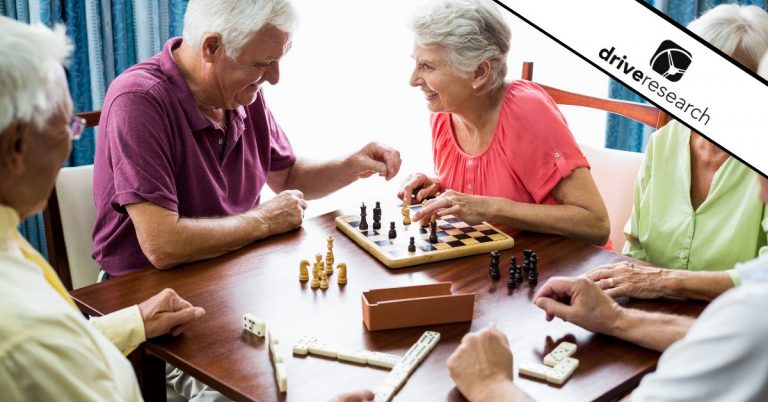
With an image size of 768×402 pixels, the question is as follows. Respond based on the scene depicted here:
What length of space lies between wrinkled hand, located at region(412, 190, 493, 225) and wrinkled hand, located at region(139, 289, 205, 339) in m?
0.79

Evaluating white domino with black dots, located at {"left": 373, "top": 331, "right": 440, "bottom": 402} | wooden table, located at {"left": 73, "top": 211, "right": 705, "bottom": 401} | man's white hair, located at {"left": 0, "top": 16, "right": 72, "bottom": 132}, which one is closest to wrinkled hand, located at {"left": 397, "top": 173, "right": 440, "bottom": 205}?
wooden table, located at {"left": 73, "top": 211, "right": 705, "bottom": 401}

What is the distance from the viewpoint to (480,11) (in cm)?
251

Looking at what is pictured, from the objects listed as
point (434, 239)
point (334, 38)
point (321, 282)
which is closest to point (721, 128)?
point (434, 239)

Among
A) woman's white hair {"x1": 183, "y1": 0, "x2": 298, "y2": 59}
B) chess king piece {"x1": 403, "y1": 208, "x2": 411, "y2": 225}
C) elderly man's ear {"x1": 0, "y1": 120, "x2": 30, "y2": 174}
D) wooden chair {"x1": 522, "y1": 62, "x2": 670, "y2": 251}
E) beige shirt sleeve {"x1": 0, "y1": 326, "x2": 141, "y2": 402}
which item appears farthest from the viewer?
wooden chair {"x1": 522, "y1": 62, "x2": 670, "y2": 251}

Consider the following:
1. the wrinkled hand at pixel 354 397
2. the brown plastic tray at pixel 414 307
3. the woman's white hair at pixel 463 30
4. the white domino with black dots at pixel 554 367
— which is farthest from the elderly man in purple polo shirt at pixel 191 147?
the white domino with black dots at pixel 554 367

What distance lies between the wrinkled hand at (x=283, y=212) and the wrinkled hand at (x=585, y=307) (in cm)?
81

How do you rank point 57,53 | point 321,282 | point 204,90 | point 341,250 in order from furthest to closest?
1. point 204,90
2. point 341,250
3. point 321,282
4. point 57,53

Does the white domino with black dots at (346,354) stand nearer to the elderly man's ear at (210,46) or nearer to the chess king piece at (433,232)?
the chess king piece at (433,232)

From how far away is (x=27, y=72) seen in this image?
1.22 metres

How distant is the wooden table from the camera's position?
1.59m

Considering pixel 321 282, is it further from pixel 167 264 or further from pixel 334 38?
pixel 334 38

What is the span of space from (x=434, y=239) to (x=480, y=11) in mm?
769

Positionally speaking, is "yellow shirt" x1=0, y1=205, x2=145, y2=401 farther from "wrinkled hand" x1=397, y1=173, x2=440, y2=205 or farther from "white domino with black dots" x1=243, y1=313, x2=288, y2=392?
"wrinkled hand" x1=397, y1=173, x2=440, y2=205

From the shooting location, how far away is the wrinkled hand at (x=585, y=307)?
1794mm
